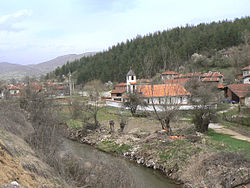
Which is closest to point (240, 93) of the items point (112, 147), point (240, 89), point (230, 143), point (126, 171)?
point (240, 89)

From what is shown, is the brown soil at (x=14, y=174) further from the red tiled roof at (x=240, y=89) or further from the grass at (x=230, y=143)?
the red tiled roof at (x=240, y=89)

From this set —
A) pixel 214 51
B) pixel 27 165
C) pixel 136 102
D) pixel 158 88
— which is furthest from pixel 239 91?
pixel 214 51

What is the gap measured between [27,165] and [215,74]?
5015 centimetres

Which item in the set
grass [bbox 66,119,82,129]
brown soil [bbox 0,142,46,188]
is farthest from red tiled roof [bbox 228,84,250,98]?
brown soil [bbox 0,142,46,188]

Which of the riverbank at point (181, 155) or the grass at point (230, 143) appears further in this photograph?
the grass at point (230, 143)

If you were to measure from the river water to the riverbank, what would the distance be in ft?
2.12

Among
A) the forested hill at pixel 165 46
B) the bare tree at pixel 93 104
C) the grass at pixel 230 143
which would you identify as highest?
the forested hill at pixel 165 46

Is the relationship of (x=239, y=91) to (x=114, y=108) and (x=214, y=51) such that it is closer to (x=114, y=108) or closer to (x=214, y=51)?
(x=114, y=108)

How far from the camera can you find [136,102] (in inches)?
1224

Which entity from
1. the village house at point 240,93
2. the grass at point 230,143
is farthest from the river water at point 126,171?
the village house at point 240,93

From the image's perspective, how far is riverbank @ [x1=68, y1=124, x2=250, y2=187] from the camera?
1067cm

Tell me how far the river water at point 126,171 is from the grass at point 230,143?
4834mm

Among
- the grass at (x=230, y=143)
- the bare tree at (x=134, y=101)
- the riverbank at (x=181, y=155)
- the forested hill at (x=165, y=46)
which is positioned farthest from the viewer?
the forested hill at (x=165, y=46)

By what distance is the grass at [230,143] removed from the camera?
1443 centimetres
